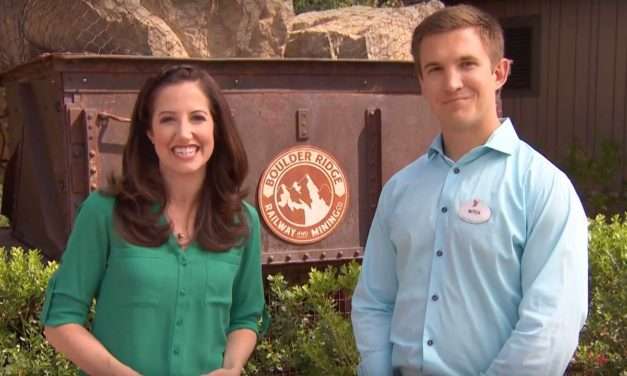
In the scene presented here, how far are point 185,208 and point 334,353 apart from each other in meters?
1.60

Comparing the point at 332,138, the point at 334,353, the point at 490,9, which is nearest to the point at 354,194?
the point at 332,138

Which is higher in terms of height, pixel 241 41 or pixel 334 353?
pixel 241 41

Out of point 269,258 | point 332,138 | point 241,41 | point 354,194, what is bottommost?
point 269,258

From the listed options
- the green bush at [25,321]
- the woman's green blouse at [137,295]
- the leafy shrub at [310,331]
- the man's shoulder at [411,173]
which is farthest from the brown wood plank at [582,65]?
the woman's green blouse at [137,295]

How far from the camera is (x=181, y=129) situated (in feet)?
7.70

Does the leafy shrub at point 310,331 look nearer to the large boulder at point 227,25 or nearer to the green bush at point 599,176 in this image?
the large boulder at point 227,25

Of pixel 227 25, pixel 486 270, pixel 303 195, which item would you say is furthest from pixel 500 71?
pixel 227 25

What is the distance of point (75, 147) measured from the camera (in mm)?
4016

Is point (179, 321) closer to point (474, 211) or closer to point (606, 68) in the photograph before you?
point (474, 211)

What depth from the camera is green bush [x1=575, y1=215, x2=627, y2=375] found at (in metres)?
3.80

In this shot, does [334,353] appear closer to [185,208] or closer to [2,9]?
[185,208]

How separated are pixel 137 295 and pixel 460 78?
948mm

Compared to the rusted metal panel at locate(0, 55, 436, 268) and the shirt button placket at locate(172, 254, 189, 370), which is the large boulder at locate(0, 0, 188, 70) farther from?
the shirt button placket at locate(172, 254, 189, 370)

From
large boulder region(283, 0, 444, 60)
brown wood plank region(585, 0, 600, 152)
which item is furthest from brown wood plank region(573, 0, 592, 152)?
large boulder region(283, 0, 444, 60)
